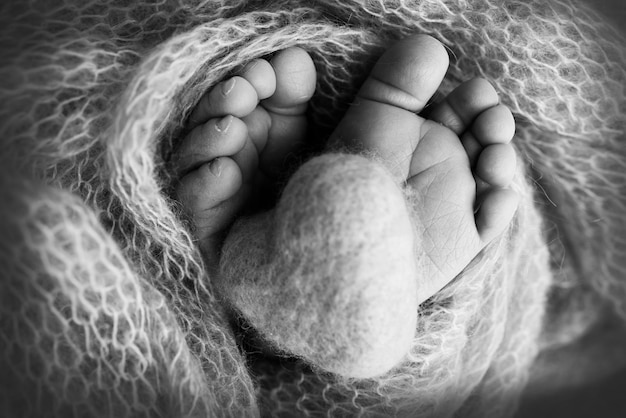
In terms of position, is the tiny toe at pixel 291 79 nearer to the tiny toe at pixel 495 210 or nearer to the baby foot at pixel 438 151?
the baby foot at pixel 438 151

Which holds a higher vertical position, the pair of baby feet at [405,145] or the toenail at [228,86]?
the toenail at [228,86]

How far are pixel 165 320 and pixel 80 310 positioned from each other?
0.30 ft

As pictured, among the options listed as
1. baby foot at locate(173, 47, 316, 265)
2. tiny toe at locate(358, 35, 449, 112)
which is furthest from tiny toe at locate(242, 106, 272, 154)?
tiny toe at locate(358, 35, 449, 112)

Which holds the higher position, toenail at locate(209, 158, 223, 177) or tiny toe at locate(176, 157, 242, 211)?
toenail at locate(209, 158, 223, 177)

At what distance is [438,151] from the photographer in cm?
60

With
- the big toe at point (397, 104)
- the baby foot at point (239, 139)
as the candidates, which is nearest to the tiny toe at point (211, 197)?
the baby foot at point (239, 139)

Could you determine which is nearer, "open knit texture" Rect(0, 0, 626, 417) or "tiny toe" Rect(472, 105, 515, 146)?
"open knit texture" Rect(0, 0, 626, 417)

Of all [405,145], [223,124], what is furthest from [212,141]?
[405,145]

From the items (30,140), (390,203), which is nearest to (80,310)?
(30,140)

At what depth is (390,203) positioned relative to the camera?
0.50m

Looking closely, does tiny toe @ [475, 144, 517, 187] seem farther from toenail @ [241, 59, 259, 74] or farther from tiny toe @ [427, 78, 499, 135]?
toenail @ [241, 59, 259, 74]

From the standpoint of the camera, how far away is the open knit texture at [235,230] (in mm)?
488

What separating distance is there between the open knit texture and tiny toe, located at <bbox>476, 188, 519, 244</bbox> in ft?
0.26

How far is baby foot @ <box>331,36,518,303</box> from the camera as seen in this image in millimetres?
588
